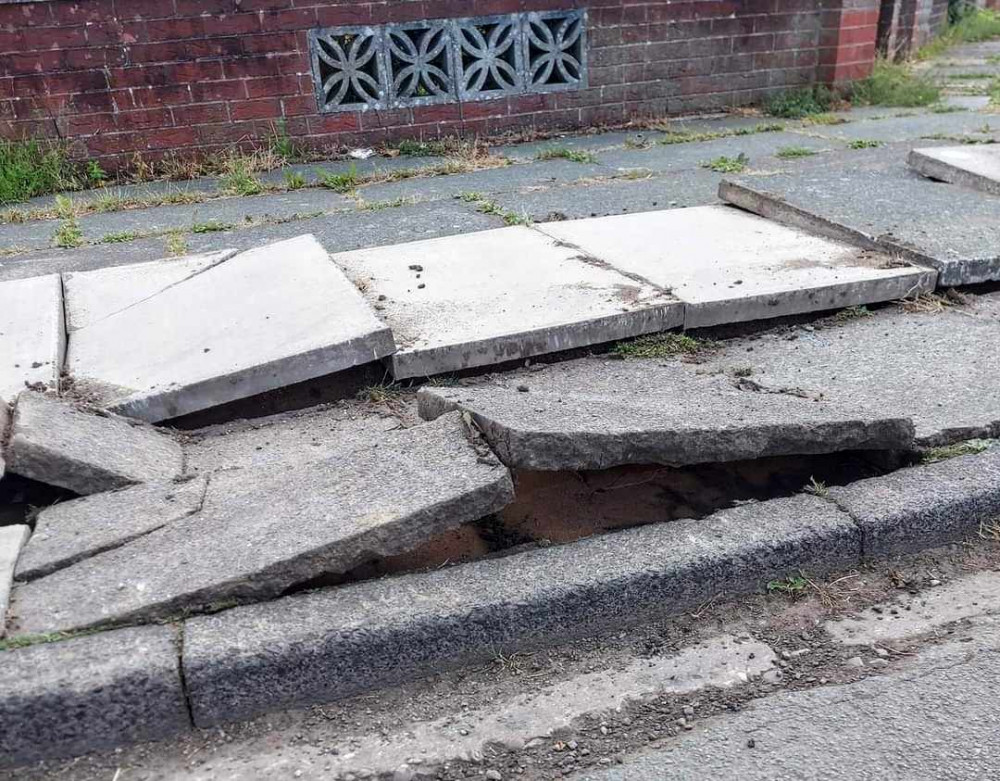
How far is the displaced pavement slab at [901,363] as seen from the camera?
2656 millimetres

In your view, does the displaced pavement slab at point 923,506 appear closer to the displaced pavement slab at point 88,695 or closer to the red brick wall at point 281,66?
the displaced pavement slab at point 88,695

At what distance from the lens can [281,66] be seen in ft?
20.1

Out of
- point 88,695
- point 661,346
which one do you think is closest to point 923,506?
point 661,346

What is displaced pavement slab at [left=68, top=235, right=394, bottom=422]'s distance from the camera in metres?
2.64

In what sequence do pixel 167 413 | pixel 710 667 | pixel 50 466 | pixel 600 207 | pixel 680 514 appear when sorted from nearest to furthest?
pixel 710 667 → pixel 50 466 → pixel 680 514 → pixel 167 413 → pixel 600 207

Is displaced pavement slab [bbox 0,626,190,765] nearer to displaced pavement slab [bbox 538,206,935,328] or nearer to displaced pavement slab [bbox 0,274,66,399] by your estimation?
displaced pavement slab [bbox 0,274,66,399]

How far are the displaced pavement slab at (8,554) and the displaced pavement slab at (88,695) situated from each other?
140 mm

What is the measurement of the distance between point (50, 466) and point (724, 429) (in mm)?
1631

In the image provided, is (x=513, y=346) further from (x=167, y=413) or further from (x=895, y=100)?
(x=895, y=100)

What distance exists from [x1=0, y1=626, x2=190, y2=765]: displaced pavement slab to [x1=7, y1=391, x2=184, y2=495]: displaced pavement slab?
0.56 metres

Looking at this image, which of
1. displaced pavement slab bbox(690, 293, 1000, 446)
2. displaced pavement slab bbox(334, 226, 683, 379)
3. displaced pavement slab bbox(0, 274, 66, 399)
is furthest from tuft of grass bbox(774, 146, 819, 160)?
displaced pavement slab bbox(0, 274, 66, 399)

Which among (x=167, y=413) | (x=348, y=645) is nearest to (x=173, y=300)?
(x=167, y=413)

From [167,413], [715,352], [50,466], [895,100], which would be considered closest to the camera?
[50,466]

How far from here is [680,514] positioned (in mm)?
2438
